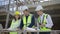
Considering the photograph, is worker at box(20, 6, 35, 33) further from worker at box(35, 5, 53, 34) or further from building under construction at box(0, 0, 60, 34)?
building under construction at box(0, 0, 60, 34)

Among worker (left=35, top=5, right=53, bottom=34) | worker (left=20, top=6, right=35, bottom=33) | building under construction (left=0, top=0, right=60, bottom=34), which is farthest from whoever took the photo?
building under construction (left=0, top=0, right=60, bottom=34)

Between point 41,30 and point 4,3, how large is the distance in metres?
4.84

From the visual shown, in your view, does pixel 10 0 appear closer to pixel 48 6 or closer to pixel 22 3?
pixel 22 3

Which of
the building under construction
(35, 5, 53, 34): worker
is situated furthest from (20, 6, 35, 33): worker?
the building under construction

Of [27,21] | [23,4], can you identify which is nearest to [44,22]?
[27,21]

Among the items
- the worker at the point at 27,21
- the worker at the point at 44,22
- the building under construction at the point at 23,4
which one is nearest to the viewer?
the worker at the point at 44,22

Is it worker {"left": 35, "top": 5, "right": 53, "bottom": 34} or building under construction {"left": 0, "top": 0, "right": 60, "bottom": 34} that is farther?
building under construction {"left": 0, "top": 0, "right": 60, "bottom": 34}

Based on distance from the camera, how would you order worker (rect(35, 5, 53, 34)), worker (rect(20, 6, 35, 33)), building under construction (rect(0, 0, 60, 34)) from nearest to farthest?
worker (rect(35, 5, 53, 34)), worker (rect(20, 6, 35, 33)), building under construction (rect(0, 0, 60, 34))

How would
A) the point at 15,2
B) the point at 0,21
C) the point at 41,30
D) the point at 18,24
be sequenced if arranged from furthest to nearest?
the point at 0,21 → the point at 15,2 → the point at 18,24 → the point at 41,30

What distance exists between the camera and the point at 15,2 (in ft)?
37.1

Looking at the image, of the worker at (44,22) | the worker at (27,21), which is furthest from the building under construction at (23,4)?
the worker at (44,22)

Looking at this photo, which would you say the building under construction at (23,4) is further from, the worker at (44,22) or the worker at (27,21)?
the worker at (44,22)

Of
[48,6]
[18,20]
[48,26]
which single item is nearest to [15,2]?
[48,6]

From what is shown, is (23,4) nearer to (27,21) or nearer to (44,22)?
(27,21)
